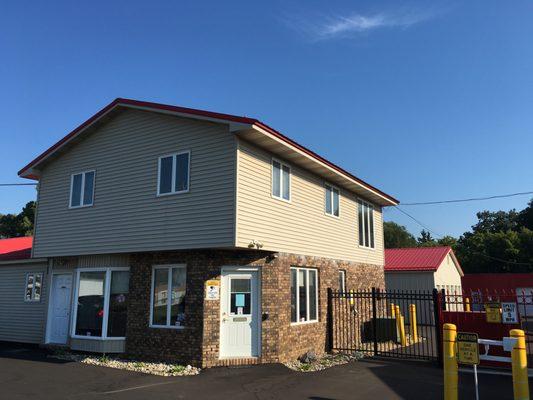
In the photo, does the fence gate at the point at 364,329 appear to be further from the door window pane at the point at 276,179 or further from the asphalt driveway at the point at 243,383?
the door window pane at the point at 276,179

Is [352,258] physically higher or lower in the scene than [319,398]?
higher

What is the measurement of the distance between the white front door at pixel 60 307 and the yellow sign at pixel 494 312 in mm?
13192

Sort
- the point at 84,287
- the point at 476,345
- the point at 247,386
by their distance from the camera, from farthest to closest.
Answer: the point at 84,287, the point at 247,386, the point at 476,345

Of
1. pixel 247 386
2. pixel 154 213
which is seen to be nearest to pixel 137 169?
pixel 154 213

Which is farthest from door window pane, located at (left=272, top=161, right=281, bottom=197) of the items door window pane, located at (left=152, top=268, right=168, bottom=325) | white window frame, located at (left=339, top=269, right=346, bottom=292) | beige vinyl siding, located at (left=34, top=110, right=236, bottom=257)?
white window frame, located at (left=339, top=269, right=346, bottom=292)

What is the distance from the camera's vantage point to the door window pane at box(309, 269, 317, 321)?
1506cm

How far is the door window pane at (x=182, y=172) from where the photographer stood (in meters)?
12.9

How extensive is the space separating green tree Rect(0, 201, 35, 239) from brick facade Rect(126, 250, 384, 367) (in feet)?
125

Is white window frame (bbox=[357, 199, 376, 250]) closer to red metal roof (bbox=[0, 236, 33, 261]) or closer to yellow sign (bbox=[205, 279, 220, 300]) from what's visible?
yellow sign (bbox=[205, 279, 220, 300])

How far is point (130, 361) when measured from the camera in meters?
13.2

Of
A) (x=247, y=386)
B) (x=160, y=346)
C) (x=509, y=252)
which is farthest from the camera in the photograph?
(x=509, y=252)

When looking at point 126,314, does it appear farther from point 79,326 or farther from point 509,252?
→ point 509,252

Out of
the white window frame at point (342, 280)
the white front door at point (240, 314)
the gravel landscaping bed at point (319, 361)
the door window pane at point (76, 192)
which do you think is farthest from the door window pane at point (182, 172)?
the white window frame at point (342, 280)

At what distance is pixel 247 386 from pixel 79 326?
24.0ft
